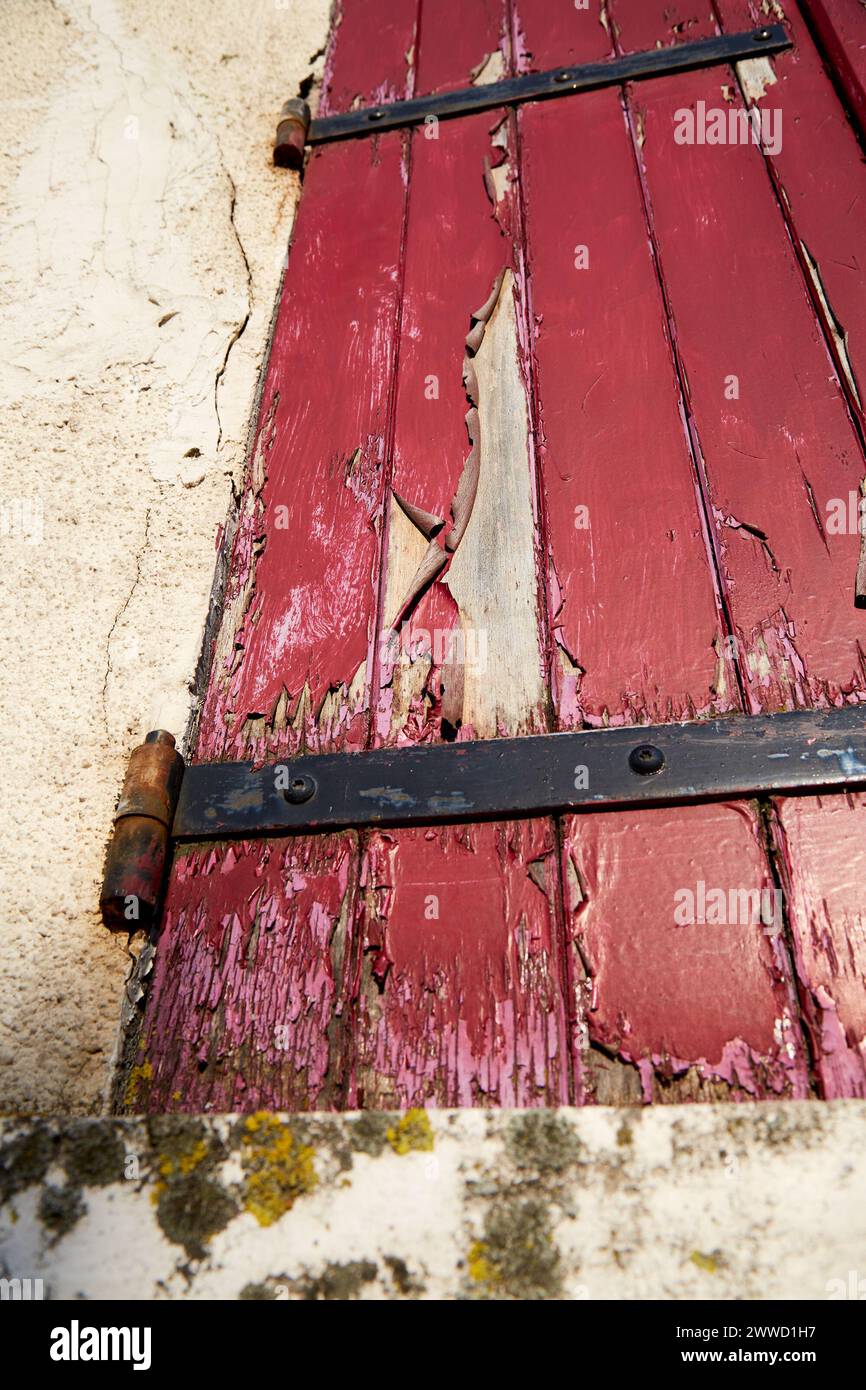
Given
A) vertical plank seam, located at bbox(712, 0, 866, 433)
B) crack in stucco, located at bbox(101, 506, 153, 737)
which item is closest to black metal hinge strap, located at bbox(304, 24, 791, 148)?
vertical plank seam, located at bbox(712, 0, 866, 433)

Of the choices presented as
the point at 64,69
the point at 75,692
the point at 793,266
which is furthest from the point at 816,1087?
the point at 64,69

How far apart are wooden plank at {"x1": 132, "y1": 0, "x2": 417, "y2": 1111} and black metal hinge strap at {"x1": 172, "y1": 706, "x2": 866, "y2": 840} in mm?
36

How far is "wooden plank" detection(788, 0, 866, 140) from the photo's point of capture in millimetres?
1426

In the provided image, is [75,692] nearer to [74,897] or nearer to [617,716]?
[74,897]

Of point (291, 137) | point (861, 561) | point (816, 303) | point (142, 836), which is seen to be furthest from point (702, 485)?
point (291, 137)

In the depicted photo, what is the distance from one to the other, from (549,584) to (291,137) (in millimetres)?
1074

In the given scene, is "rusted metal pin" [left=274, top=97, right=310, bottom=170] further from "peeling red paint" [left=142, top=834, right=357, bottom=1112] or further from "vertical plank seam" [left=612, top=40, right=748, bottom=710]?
"peeling red paint" [left=142, top=834, right=357, bottom=1112]

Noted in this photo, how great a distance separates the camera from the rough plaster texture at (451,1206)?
63cm

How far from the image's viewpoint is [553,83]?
5.26ft

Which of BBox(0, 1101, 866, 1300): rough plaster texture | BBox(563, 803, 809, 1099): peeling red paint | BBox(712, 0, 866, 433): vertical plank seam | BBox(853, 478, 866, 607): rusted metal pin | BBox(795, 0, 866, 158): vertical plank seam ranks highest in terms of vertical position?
BBox(795, 0, 866, 158): vertical plank seam

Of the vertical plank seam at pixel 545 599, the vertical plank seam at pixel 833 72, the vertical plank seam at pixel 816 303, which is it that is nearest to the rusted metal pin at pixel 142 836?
the vertical plank seam at pixel 545 599

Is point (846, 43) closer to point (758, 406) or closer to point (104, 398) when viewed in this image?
point (758, 406)

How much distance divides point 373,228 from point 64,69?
0.72m

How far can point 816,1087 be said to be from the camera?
29.5 inches
